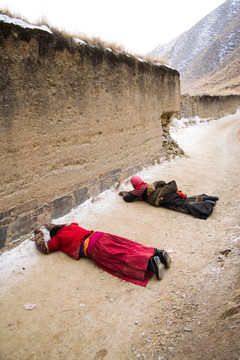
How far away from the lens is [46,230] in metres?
3.34

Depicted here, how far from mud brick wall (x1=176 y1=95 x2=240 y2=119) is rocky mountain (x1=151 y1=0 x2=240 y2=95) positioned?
1910mm

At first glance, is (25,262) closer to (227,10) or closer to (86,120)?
(86,120)

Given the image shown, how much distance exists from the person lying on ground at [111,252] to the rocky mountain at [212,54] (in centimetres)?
2300

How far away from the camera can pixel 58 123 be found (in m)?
3.48

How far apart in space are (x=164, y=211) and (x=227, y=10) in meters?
74.3

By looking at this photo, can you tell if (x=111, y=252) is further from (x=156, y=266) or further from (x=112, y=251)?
(x=156, y=266)

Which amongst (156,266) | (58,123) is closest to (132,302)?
(156,266)

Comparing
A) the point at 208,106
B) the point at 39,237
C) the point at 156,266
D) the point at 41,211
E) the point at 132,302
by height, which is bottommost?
the point at 132,302

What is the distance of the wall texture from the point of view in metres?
2.90

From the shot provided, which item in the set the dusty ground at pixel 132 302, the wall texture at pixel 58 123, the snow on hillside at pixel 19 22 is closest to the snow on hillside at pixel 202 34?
the wall texture at pixel 58 123

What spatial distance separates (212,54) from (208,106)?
3679 cm

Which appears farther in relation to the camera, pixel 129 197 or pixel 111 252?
pixel 129 197

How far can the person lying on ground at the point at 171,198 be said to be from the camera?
3.85 meters

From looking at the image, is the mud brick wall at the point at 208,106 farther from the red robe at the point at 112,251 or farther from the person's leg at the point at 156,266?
the person's leg at the point at 156,266
